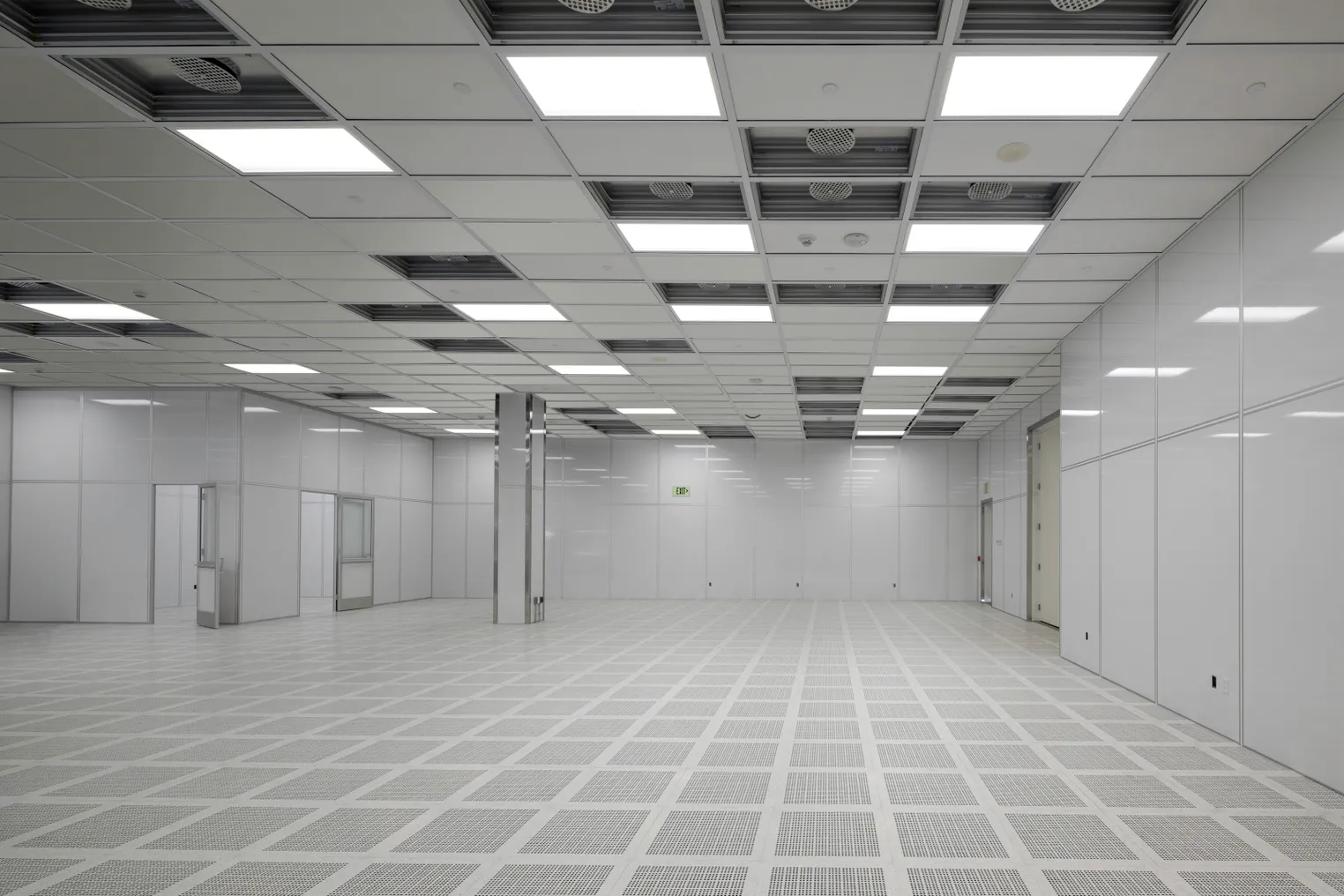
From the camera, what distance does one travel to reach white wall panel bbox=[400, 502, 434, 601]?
2641 cm

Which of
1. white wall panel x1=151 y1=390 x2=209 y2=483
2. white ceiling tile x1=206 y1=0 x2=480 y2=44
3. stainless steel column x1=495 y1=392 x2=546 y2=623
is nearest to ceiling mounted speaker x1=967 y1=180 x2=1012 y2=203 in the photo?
white ceiling tile x1=206 y1=0 x2=480 y2=44

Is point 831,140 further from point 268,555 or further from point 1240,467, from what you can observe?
point 268,555

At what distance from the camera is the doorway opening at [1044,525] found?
61.5ft

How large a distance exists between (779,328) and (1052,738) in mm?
6897

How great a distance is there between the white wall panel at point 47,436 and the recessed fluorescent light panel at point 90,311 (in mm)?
7472

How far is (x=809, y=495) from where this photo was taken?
2764 cm

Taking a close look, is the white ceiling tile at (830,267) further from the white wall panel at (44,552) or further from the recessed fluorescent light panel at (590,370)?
the white wall panel at (44,552)

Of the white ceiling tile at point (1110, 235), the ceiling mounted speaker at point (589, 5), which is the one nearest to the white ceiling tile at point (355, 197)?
the ceiling mounted speaker at point (589, 5)

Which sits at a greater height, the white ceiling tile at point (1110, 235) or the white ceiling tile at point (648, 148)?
the white ceiling tile at point (648, 148)

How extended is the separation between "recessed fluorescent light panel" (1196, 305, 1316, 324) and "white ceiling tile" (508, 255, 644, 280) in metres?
5.73

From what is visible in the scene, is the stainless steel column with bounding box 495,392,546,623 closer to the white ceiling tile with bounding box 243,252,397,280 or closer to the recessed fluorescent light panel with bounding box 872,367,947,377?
the recessed fluorescent light panel with bounding box 872,367,947,377

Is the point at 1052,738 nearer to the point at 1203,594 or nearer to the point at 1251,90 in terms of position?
the point at 1203,594

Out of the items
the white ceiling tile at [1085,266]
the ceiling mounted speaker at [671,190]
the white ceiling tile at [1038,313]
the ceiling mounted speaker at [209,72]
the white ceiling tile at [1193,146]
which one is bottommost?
the white ceiling tile at [1038,313]

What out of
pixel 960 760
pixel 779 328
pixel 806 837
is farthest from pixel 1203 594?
pixel 779 328
